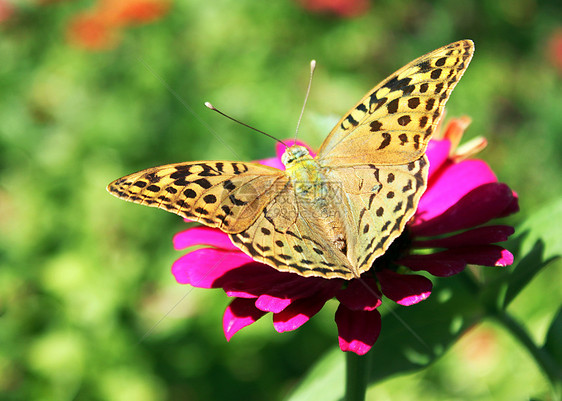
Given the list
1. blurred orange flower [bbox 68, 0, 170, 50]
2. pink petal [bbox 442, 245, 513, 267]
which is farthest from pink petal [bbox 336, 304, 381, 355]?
blurred orange flower [bbox 68, 0, 170, 50]

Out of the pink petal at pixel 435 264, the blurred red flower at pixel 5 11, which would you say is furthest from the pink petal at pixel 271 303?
the blurred red flower at pixel 5 11

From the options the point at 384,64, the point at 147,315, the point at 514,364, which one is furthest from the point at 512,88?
the point at 147,315

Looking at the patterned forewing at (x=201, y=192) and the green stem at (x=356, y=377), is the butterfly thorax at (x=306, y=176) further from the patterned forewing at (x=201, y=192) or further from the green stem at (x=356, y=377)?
the green stem at (x=356, y=377)

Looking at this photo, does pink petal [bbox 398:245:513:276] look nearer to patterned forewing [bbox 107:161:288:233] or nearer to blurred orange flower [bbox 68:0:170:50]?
patterned forewing [bbox 107:161:288:233]

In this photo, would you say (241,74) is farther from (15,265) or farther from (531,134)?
(531,134)

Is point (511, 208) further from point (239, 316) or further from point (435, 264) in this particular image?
point (239, 316)

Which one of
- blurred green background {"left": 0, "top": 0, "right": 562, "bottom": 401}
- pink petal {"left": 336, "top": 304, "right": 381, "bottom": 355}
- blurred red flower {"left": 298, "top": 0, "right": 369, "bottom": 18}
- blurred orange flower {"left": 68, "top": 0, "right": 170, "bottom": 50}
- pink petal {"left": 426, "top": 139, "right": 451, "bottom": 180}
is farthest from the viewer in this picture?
blurred red flower {"left": 298, "top": 0, "right": 369, "bottom": 18}
